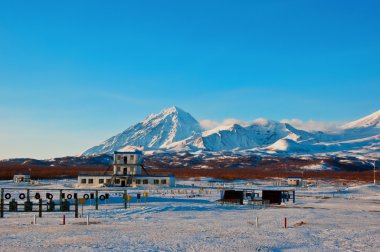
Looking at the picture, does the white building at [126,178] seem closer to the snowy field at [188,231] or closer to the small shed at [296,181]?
the small shed at [296,181]

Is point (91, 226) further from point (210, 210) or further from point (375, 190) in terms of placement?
point (375, 190)

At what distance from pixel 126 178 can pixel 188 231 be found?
62852mm

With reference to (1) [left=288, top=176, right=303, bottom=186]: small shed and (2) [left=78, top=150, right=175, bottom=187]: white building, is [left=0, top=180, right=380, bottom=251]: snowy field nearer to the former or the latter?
(2) [left=78, top=150, right=175, bottom=187]: white building

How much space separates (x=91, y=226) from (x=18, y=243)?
821cm

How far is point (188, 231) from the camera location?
106 feet

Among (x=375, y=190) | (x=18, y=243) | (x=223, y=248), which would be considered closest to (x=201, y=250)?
(x=223, y=248)

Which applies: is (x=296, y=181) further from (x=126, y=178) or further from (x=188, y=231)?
(x=188, y=231)

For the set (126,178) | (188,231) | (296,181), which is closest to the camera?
(188,231)

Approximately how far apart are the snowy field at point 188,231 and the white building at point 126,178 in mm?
45432

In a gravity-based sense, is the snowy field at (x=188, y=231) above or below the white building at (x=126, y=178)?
below

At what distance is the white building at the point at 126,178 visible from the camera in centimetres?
9256

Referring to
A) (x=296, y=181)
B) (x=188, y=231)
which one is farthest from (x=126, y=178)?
(x=188, y=231)

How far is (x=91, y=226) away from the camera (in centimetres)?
3403

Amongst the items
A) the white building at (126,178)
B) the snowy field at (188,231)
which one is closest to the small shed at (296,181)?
the white building at (126,178)
